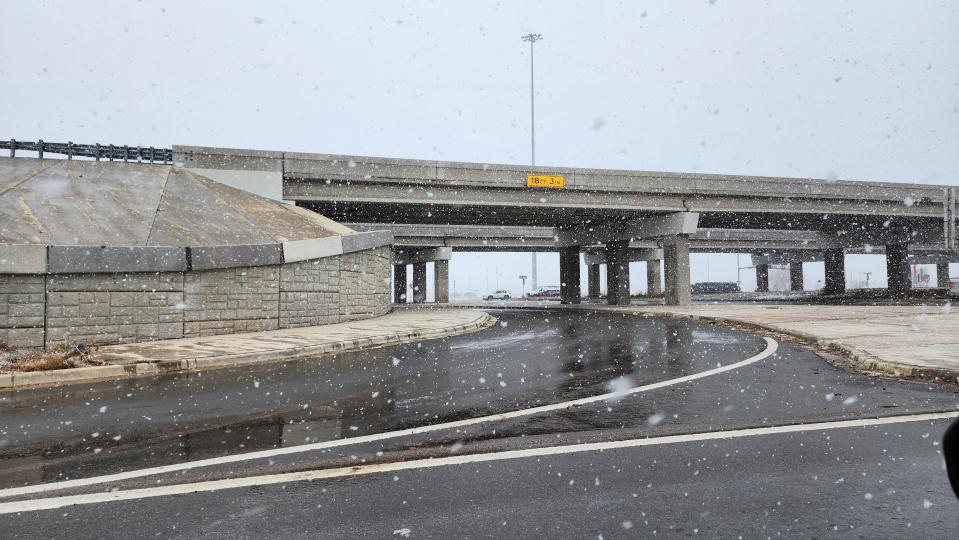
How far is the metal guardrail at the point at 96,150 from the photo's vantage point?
23.3 meters

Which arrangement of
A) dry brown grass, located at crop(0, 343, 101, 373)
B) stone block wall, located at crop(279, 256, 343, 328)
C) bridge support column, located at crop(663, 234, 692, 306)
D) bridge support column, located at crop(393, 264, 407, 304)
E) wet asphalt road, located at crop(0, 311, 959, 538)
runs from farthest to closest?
bridge support column, located at crop(393, 264, 407, 304), bridge support column, located at crop(663, 234, 692, 306), stone block wall, located at crop(279, 256, 343, 328), dry brown grass, located at crop(0, 343, 101, 373), wet asphalt road, located at crop(0, 311, 959, 538)

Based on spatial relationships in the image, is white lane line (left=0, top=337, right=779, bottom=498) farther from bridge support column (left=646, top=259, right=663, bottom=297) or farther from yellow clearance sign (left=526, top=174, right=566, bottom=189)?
bridge support column (left=646, top=259, right=663, bottom=297)

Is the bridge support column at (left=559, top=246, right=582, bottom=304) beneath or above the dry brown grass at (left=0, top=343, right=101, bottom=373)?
above

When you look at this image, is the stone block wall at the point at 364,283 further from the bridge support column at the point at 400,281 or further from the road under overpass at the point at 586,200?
the bridge support column at the point at 400,281

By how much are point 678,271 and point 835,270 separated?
113ft

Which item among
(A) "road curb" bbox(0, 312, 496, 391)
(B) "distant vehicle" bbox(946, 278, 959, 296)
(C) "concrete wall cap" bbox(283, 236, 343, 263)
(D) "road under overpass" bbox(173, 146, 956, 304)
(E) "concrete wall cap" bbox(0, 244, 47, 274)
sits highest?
(D) "road under overpass" bbox(173, 146, 956, 304)

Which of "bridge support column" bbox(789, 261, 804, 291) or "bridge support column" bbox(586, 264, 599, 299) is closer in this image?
"bridge support column" bbox(586, 264, 599, 299)

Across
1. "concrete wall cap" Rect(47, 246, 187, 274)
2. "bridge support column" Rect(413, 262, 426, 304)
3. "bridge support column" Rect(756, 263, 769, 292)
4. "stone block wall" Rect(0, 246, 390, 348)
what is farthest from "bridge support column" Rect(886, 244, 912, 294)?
"concrete wall cap" Rect(47, 246, 187, 274)

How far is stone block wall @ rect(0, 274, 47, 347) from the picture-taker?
11.5 metres

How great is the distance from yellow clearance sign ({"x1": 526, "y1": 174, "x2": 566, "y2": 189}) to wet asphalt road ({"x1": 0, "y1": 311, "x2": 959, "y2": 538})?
70.6 feet

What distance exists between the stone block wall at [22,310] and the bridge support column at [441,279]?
142 feet

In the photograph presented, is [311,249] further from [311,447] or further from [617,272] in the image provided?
[617,272]

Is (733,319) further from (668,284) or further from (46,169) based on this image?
(46,169)

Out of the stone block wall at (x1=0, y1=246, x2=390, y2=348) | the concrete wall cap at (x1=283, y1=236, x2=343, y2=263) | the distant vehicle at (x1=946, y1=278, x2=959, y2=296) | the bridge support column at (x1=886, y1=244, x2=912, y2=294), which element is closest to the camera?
the stone block wall at (x1=0, y1=246, x2=390, y2=348)
